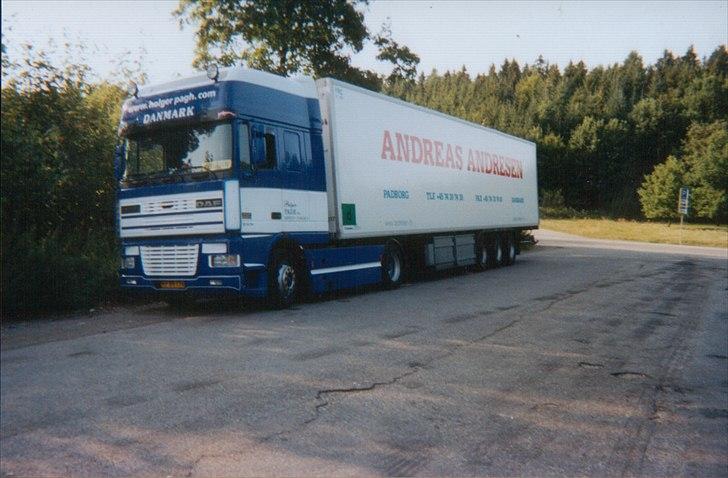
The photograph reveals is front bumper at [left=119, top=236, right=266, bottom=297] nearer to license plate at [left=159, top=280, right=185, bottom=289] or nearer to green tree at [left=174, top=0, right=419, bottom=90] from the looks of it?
license plate at [left=159, top=280, right=185, bottom=289]

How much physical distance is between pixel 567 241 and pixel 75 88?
2967cm

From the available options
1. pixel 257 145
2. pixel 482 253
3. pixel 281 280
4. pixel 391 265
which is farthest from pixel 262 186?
pixel 482 253

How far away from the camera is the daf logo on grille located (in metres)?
9.21

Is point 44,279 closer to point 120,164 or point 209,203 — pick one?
point 120,164

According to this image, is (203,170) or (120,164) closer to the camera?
(203,170)

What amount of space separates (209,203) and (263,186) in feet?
3.11

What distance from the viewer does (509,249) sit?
67.8 feet

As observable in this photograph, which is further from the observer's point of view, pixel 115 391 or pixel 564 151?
pixel 564 151

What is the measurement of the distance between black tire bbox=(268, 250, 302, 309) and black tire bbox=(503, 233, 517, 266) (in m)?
11.4

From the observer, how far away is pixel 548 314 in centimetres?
969

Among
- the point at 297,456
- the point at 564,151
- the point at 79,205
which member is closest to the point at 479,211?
the point at 79,205

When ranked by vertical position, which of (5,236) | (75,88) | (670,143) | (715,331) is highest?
(670,143)

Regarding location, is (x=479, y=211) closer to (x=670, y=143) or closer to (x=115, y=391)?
(x=115, y=391)

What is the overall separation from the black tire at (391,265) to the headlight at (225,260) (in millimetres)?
4608
